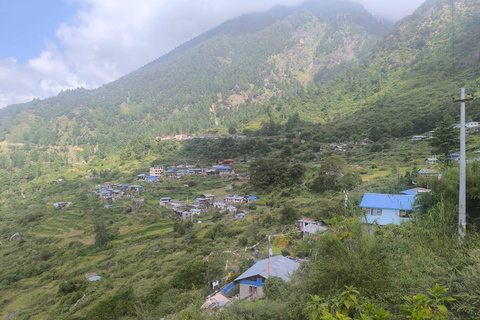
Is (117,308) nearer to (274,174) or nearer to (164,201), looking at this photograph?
(274,174)

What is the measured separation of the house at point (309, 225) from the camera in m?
15.8

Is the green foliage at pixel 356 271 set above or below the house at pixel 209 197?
above

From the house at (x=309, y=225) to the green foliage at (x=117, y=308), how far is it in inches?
376

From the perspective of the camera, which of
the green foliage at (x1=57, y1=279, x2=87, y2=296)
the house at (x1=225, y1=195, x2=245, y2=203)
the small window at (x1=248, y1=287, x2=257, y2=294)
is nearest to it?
the small window at (x1=248, y1=287, x2=257, y2=294)

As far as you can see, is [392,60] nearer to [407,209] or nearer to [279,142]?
[279,142]

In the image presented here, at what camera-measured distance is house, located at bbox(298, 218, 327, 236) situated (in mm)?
15786

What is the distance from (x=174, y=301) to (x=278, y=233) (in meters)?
7.72

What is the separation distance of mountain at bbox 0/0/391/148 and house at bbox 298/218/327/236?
54457 mm

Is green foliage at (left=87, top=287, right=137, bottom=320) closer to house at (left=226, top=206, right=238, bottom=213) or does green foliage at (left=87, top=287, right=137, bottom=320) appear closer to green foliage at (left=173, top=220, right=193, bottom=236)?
green foliage at (left=173, top=220, right=193, bottom=236)

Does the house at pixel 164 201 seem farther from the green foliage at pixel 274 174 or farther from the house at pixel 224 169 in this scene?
the green foliage at pixel 274 174

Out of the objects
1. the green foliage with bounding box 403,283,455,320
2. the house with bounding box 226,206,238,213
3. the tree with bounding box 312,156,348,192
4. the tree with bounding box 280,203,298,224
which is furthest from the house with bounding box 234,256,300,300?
the house with bounding box 226,206,238,213

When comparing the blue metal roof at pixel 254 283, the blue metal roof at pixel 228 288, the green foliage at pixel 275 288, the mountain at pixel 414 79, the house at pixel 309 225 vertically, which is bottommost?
the blue metal roof at pixel 228 288

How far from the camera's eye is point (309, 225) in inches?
658

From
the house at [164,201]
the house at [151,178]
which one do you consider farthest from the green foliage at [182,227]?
the house at [151,178]
